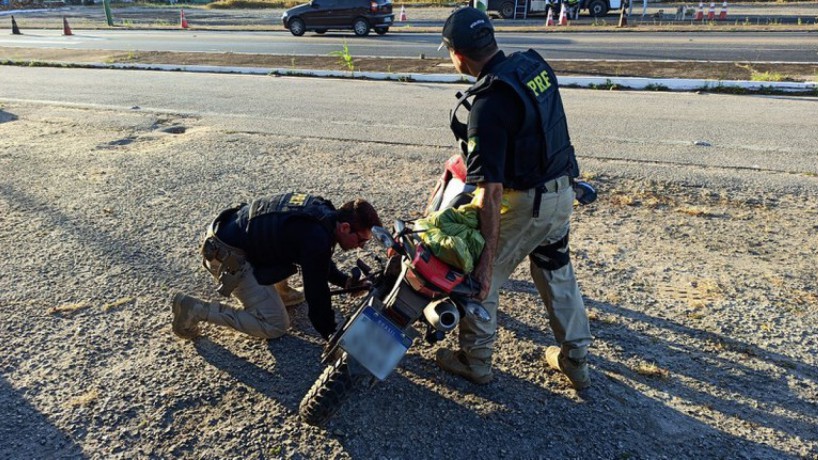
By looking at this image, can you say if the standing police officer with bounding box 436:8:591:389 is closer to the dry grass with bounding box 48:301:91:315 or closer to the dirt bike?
the dirt bike

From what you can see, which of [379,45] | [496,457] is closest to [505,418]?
[496,457]

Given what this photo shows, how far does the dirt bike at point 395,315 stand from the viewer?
2.47 m

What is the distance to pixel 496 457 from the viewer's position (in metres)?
2.62

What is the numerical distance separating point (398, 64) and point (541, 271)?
1148 centimetres

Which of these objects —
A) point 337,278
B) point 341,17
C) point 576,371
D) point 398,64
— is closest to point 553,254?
point 576,371

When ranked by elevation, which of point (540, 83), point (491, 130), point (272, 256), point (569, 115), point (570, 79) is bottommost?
point (569, 115)

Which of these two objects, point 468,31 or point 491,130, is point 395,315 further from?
point 468,31

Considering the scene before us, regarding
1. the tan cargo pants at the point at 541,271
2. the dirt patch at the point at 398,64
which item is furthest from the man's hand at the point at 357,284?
the dirt patch at the point at 398,64

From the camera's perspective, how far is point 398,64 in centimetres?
1376

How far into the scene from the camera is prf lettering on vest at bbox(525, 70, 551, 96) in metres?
2.55

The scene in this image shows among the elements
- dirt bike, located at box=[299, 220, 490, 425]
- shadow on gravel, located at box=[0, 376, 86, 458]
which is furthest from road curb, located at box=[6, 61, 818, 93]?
shadow on gravel, located at box=[0, 376, 86, 458]

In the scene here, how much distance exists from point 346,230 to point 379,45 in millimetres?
15846

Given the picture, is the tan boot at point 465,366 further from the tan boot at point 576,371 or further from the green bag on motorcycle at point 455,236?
the green bag on motorcycle at point 455,236

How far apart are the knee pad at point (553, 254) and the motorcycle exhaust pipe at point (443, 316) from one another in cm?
67
